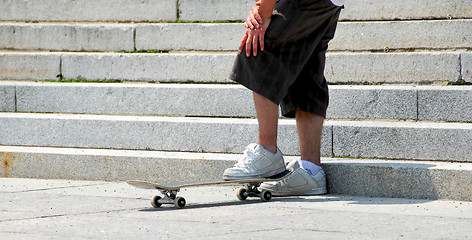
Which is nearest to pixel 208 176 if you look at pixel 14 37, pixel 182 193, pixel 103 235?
pixel 182 193

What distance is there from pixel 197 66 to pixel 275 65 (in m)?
2.08

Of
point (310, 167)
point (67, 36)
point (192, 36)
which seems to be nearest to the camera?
point (310, 167)

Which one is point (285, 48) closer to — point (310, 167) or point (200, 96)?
point (310, 167)

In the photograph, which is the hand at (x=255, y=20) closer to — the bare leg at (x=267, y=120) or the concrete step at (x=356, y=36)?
the bare leg at (x=267, y=120)

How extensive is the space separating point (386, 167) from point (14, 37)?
435 centimetres

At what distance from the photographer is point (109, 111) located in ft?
21.8

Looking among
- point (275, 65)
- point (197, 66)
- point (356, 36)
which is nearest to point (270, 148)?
point (275, 65)

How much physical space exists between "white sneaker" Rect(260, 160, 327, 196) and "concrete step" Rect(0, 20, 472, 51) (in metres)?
1.70

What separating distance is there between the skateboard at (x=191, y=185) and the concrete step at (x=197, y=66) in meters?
1.58

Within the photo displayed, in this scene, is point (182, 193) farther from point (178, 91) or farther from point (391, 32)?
point (391, 32)

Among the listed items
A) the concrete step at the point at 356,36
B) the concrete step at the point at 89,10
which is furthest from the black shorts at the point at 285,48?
the concrete step at the point at 89,10

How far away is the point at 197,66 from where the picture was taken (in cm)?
675

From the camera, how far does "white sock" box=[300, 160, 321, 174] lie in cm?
493

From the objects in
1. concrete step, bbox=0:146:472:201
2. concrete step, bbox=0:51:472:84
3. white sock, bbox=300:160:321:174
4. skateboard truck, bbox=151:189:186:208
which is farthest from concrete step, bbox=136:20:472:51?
skateboard truck, bbox=151:189:186:208
